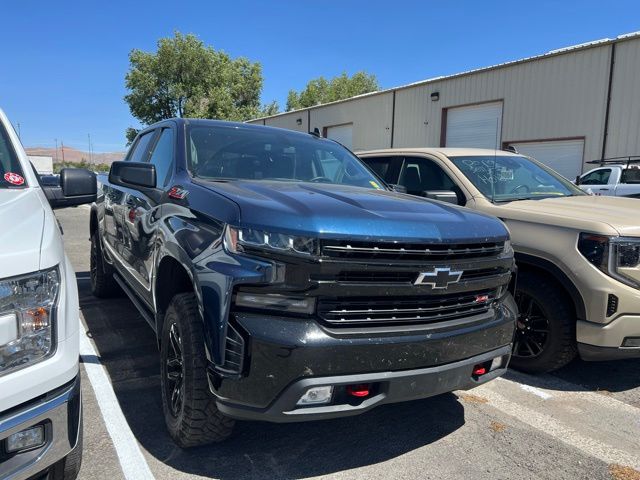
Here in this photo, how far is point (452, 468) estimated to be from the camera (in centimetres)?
268

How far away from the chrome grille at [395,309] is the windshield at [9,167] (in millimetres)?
1943

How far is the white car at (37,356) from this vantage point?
1702 millimetres

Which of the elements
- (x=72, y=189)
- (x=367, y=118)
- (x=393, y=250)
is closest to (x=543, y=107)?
(x=367, y=118)

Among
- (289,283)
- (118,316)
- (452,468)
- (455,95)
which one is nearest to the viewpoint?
(289,283)

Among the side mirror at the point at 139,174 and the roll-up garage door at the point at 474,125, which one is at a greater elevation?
the roll-up garage door at the point at 474,125

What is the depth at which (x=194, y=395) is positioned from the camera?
242 cm

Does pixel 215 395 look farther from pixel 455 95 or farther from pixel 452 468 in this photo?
pixel 455 95

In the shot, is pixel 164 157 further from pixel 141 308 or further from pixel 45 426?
pixel 45 426

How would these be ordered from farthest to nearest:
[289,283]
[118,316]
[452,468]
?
[118,316]
[452,468]
[289,283]

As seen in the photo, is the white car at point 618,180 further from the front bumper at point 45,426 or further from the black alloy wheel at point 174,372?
the front bumper at point 45,426

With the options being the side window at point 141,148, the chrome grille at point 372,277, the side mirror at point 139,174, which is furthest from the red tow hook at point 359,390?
the side window at point 141,148

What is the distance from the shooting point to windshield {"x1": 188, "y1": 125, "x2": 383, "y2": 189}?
3.36 metres

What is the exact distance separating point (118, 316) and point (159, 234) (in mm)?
2497

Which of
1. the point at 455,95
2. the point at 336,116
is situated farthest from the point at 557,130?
the point at 336,116
